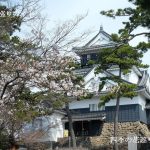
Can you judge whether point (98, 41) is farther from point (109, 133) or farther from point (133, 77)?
point (109, 133)

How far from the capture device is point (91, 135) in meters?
36.5

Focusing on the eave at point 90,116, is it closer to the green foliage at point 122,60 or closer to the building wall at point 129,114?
the building wall at point 129,114

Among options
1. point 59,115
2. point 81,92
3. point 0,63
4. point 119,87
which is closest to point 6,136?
point 81,92

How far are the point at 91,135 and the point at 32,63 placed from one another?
25057mm

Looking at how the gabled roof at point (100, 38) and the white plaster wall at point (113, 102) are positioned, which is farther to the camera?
the gabled roof at point (100, 38)

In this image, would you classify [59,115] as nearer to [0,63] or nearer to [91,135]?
[91,135]

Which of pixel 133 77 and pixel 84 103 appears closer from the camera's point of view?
pixel 84 103

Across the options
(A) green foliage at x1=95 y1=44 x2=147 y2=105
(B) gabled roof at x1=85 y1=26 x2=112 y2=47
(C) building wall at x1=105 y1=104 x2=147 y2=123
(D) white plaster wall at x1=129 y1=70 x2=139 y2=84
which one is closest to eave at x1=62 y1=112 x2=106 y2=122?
(C) building wall at x1=105 y1=104 x2=147 y2=123

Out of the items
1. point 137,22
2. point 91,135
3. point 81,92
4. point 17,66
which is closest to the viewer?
point 17,66

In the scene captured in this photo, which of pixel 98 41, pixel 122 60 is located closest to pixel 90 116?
pixel 98 41

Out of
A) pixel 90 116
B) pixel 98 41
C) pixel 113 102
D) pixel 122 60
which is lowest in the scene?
pixel 90 116

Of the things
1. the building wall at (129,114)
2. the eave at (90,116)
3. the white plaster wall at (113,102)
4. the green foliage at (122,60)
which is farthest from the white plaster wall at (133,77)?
the green foliage at (122,60)

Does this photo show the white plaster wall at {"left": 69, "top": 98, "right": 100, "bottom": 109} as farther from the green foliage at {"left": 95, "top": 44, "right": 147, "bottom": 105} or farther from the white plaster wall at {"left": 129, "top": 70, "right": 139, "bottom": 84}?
the green foliage at {"left": 95, "top": 44, "right": 147, "bottom": 105}

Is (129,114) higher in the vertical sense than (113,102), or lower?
lower
